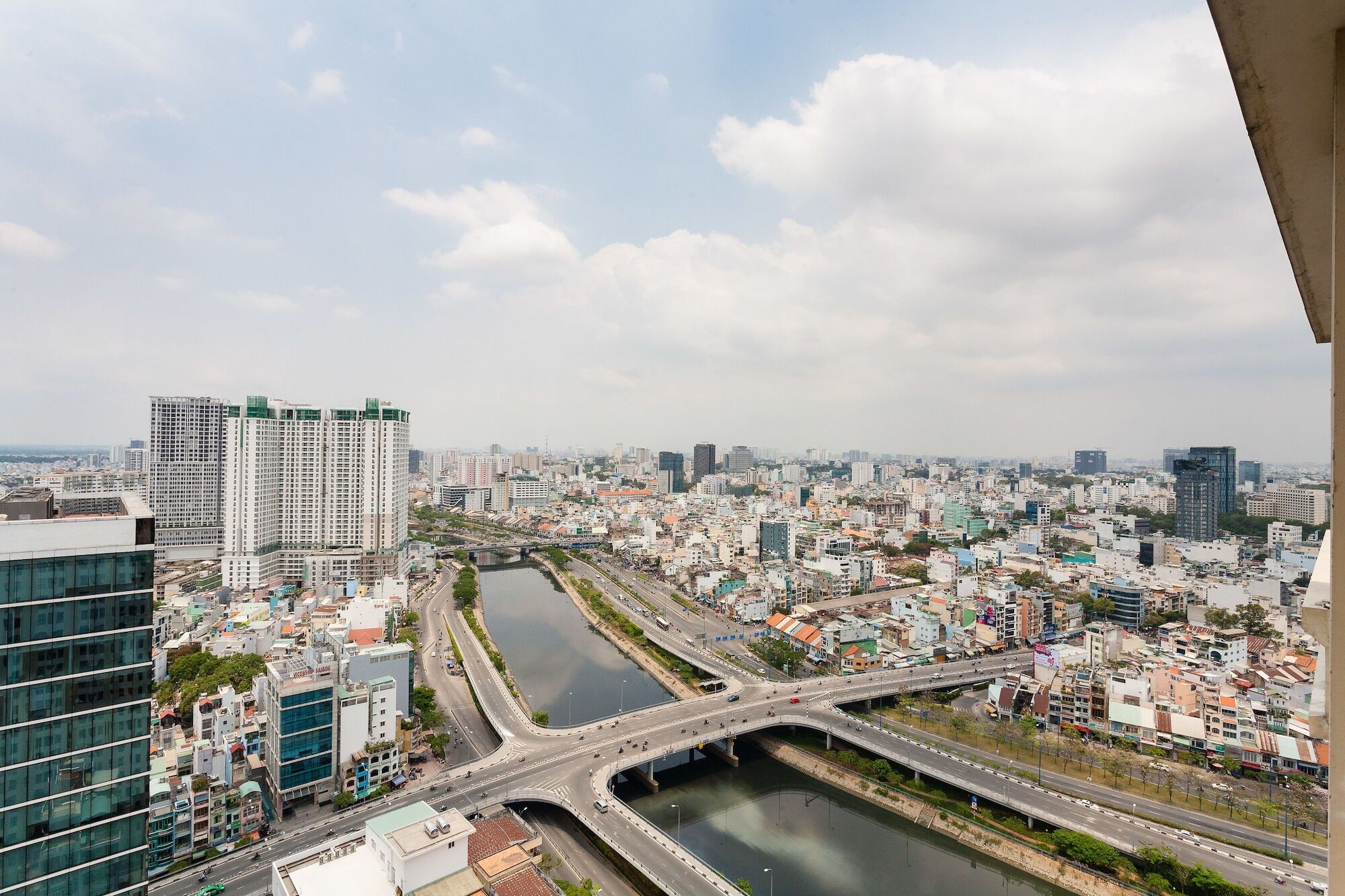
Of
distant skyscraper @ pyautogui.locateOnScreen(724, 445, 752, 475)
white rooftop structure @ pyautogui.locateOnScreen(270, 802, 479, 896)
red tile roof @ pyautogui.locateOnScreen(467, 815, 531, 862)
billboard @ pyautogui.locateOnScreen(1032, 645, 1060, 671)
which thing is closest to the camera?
white rooftop structure @ pyautogui.locateOnScreen(270, 802, 479, 896)

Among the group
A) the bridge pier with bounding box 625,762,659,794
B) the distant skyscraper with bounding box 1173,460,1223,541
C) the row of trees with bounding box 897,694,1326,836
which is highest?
the distant skyscraper with bounding box 1173,460,1223,541

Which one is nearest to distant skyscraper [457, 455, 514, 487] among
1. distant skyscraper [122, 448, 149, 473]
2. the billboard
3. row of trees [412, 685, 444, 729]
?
distant skyscraper [122, 448, 149, 473]

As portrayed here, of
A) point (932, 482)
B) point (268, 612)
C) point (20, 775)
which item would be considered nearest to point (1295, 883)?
point (20, 775)

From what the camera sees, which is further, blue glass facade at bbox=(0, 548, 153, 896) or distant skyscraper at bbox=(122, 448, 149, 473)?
distant skyscraper at bbox=(122, 448, 149, 473)

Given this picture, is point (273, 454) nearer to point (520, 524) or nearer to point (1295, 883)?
point (520, 524)

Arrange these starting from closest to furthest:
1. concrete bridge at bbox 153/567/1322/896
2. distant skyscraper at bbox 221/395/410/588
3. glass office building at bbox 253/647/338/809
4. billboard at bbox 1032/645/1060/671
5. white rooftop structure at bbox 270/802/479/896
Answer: white rooftop structure at bbox 270/802/479/896 < concrete bridge at bbox 153/567/1322/896 < glass office building at bbox 253/647/338/809 < billboard at bbox 1032/645/1060/671 < distant skyscraper at bbox 221/395/410/588

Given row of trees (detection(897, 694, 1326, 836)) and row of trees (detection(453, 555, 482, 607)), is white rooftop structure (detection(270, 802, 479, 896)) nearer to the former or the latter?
row of trees (detection(897, 694, 1326, 836))

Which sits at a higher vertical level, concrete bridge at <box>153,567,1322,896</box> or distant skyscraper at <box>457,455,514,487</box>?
distant skyscraper at <box>457,455,514,487</box>
